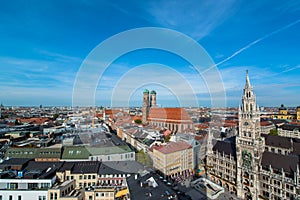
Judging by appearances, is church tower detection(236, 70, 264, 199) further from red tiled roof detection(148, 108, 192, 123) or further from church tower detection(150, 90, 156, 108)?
church tower detection(150, 90, 156, 108)

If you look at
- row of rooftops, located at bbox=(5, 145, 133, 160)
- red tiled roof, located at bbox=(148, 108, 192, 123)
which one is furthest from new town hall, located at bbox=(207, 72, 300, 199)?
red tiled roof, located at bbox=(148, 108, 192, 123)

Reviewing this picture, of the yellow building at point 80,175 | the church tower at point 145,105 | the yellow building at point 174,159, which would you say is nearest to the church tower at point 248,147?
the yellow building at point 174,159

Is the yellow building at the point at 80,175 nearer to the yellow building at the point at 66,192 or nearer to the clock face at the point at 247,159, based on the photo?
the yellow building at the point at 66,192

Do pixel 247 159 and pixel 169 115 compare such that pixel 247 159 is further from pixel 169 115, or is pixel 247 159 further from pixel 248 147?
pixel 169 115

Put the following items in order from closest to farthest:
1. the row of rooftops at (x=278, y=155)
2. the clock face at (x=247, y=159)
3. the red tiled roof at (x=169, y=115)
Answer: the row of rooftops at (x=278, y=155)
the clock face at (x=247, y=159)
the red tiled roof at (x=169, y=115)

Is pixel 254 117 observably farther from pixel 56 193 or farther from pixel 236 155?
pixel 56 193

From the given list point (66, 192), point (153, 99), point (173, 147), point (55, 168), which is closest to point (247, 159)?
point (173, 147)

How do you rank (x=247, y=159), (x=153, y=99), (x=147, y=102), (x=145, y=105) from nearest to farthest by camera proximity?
(x=247, y=159) → (x=145, y=105) → (x=147, y=102) → (x=153, y=99)
